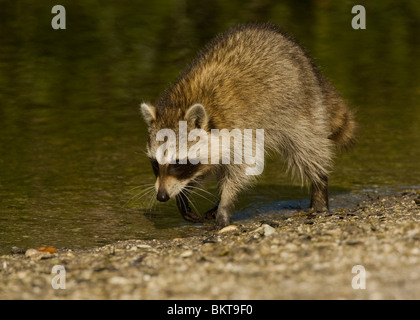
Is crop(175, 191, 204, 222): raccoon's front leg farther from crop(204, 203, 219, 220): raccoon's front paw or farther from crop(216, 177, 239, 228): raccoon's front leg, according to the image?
crop(216, 177, 239, 228): raccoon's front leg

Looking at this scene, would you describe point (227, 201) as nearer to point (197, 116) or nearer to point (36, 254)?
point (197, 116)

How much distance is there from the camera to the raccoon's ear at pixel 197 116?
672cm

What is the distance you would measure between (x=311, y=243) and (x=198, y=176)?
6.00 feet

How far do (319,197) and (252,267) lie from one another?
116 inches

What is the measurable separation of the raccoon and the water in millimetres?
522

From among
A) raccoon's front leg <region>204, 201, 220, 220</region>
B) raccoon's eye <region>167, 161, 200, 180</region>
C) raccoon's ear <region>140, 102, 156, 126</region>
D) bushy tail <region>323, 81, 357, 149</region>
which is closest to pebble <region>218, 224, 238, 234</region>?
raccoon's eye <region>167, 161, 200, 180</region>

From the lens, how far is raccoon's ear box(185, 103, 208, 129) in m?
6.72

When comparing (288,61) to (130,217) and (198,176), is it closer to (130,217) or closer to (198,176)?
(198,176)

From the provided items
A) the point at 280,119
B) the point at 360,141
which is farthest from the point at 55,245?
the point at 360,141

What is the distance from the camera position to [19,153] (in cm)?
941

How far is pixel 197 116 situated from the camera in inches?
268

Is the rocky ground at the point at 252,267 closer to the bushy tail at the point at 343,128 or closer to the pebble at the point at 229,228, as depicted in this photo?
the pebble at the point at 229,228

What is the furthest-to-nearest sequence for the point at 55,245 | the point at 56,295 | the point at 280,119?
the point at 280,119, the point at 55,245, the point at 56,295
